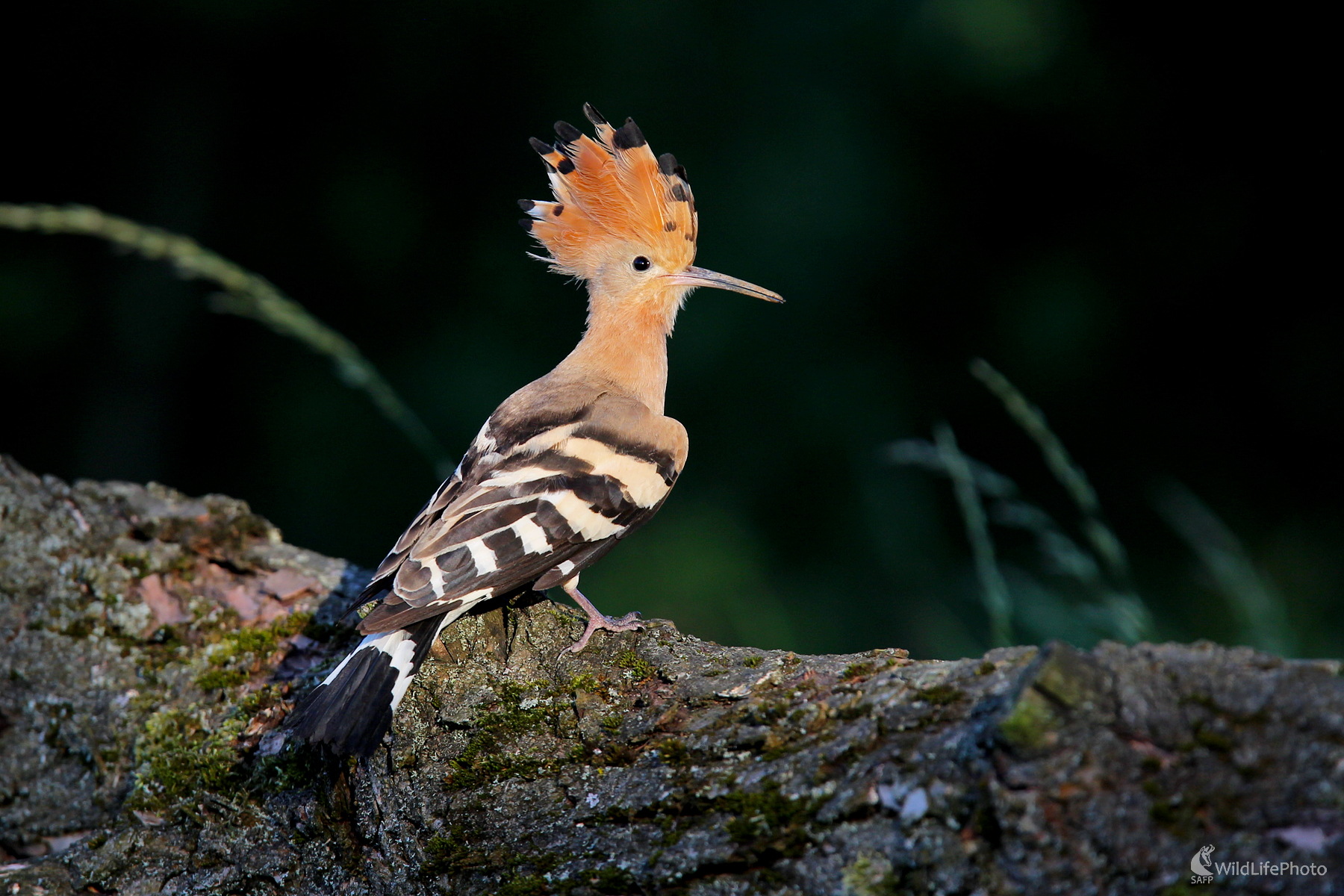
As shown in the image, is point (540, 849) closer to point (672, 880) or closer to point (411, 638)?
point (672, 880)

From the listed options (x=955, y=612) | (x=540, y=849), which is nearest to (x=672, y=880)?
(x=540, y=849)

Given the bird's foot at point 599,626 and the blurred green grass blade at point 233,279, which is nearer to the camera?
the bird's foot at point 599,626

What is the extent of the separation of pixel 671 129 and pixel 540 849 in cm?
414

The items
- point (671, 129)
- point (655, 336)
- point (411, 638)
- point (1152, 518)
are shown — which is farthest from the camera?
point (671, 129)

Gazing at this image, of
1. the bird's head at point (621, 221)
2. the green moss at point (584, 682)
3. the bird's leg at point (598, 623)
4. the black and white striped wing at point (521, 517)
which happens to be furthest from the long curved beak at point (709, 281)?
→ the green moss at point (584, 682)

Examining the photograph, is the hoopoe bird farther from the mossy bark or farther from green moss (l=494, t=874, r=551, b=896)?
green moss (l=494, t=874, r=551, b=896)

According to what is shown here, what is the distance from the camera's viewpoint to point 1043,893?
41.1 inches

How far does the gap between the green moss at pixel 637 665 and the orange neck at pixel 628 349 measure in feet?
3.46

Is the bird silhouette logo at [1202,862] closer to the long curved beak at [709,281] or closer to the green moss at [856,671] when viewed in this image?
the green moss at [856,671]

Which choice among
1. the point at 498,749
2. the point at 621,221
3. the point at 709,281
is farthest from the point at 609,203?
the point at 498,749

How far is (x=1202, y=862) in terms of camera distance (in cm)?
100

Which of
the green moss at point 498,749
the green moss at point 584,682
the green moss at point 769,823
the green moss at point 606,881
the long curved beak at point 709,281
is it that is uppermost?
the long curved beak at point 709,281

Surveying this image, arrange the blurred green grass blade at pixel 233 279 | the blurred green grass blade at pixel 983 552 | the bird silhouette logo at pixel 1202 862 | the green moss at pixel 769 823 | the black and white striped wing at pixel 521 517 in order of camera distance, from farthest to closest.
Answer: the blurred green grass blade at pixel 233 279 → the blurred green grass blade at pixel 983 552 → the black and white striped wing at pixel 521 517 → the green moss at pixel 769 823 → the bird silhouette logo at pixel 1202 862

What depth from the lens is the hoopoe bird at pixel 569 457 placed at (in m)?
1.66
